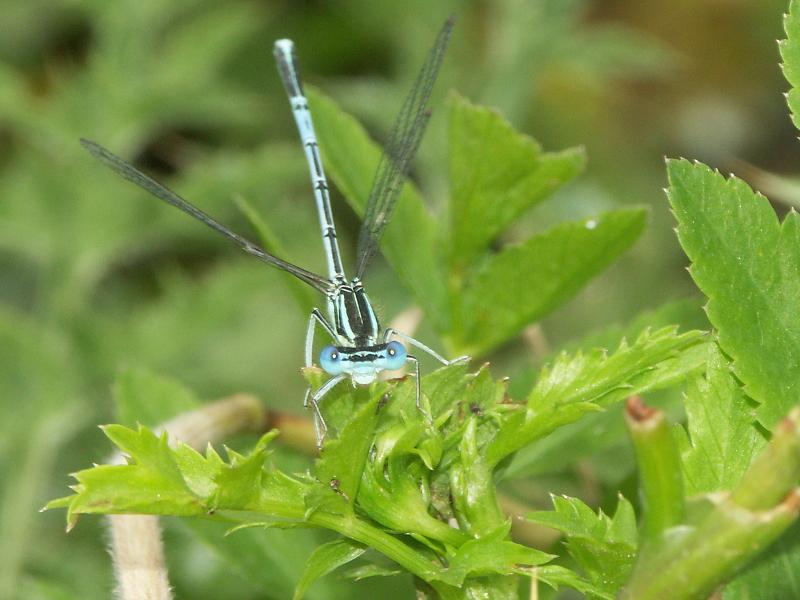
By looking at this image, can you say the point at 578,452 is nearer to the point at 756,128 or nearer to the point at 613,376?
the point at 613,376

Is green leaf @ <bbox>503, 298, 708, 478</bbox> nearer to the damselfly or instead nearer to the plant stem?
the damselfly

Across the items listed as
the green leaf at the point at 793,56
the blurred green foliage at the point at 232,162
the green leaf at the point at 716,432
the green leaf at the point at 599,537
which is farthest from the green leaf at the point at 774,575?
the blurred green foliage at the point at 232,162

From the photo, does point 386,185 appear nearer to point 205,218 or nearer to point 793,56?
point 205,218

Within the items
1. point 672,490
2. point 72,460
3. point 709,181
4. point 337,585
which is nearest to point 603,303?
point 72,460

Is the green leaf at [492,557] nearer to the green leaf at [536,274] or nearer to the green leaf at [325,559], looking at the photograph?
the green leaf at [325,559]

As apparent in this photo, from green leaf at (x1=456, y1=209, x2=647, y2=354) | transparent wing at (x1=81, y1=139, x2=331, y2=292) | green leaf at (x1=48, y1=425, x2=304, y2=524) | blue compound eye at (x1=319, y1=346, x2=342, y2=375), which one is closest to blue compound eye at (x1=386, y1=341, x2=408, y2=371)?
blue compound eye at (x1=319, y1=346, x2=342, y2=375)
